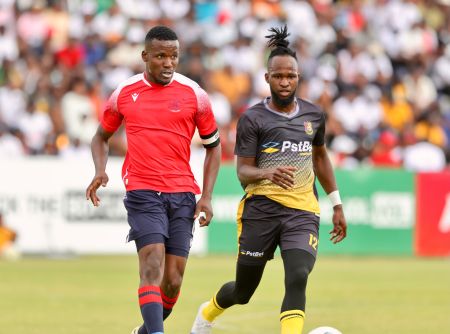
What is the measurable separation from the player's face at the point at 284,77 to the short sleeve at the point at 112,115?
4.44 feet

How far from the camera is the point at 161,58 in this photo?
9.70 meters

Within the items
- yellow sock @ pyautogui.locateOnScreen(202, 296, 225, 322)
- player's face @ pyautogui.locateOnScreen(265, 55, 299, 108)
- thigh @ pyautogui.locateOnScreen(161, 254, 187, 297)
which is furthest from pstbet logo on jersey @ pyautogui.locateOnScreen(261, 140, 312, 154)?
yellow sock @ pyautogui.locateOnScreen(202, 296, 225, 322)

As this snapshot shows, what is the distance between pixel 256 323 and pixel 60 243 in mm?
9445

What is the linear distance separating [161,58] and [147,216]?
52.5 inches

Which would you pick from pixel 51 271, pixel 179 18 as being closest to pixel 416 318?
pixel 51 271

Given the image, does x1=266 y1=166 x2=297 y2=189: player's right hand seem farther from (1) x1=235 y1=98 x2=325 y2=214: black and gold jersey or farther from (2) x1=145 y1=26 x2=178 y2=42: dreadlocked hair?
(2) x1=145 y1=26 x2=178 y2=42: dreadlocked hair

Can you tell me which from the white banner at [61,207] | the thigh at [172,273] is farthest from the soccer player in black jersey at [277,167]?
the white banner at [61,207]

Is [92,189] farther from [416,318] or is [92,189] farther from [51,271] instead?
[51,271]

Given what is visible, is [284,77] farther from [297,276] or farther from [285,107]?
[297,276]

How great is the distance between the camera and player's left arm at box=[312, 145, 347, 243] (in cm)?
1012

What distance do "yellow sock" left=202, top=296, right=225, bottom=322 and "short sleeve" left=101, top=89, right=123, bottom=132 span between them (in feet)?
6.29

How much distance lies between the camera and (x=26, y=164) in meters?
21.8

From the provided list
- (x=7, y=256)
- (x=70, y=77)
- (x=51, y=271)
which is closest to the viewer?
(x=51, y=271)

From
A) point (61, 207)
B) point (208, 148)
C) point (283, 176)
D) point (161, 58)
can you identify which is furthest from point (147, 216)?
point (61, 207)
